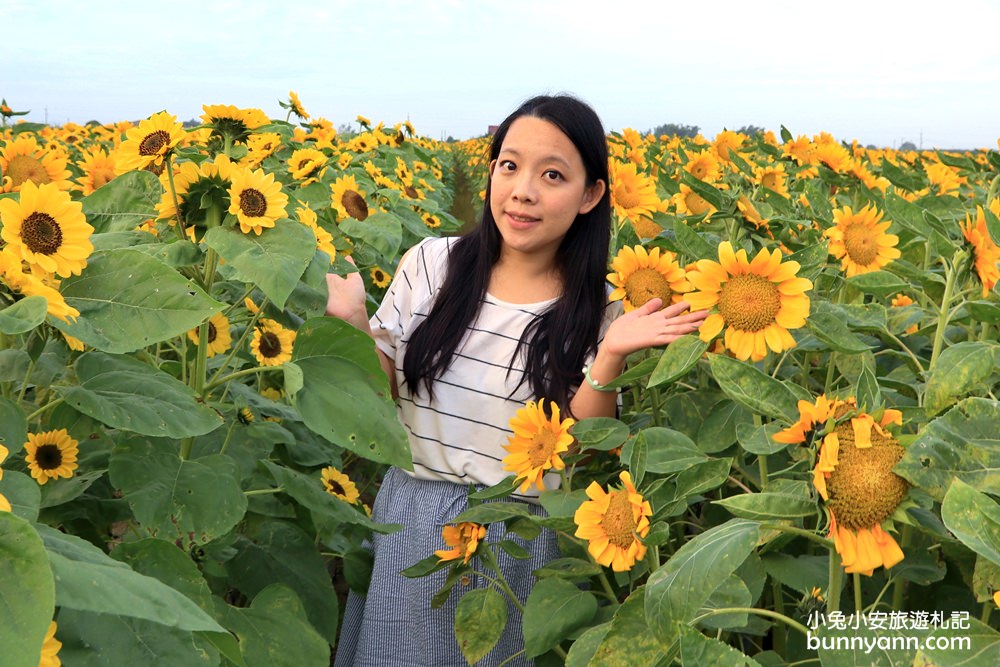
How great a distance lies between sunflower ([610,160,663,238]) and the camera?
2.56 metres

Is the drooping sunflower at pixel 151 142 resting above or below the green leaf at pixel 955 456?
above

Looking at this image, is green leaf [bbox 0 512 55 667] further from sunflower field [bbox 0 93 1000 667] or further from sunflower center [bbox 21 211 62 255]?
sunflower center [bbox 21 211 62 255]

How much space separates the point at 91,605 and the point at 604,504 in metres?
0.84

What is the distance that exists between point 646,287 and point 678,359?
33cm

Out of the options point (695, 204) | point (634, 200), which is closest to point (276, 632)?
point (634, 200)

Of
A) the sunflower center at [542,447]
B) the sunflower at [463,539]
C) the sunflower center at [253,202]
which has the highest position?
the sunflower center at [253,202]

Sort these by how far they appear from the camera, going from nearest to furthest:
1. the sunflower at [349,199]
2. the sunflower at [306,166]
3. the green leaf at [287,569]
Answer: the green leaf at [287,569] → the sunflower at [306,166] → the sunflower at [349,199]

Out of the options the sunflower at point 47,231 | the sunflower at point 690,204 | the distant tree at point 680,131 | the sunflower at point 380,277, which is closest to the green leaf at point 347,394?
the sunflower at point 47,231

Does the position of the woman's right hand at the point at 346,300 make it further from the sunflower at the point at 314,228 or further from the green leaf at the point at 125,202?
the green leaf at the point at 125,202

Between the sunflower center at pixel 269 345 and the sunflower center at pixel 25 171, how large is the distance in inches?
30.5

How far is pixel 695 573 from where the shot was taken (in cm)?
112

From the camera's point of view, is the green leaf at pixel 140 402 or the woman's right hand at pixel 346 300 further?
the woman's right hand at pixel 346 300

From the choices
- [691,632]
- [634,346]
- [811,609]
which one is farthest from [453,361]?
[691,632]

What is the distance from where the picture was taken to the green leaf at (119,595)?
81 centimetres
